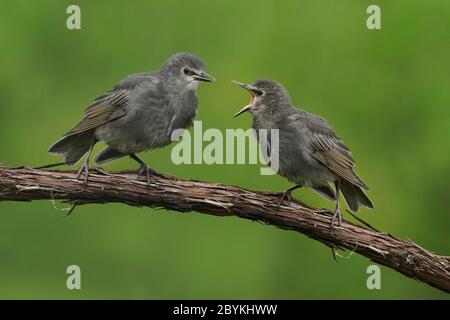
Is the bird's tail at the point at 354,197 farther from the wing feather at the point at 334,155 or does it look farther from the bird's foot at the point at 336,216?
the bird's foot at the point at 336,216

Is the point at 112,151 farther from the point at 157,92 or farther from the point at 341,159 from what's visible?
the point at 341,159

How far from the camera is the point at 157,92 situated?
4.63 meters

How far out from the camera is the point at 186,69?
4.56m

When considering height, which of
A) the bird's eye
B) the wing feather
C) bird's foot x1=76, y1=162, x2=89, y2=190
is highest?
the bird's eye

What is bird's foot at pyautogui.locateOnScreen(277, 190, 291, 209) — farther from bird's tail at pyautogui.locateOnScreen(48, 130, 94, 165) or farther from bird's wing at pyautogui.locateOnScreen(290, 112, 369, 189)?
bird's tail at pyautogui.locateOnScreen(48, 130, 94, 165)

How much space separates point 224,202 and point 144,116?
97 cm

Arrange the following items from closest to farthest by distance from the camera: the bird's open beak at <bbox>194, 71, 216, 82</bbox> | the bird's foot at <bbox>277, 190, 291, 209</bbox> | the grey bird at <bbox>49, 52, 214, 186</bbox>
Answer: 1. the bird's foot at <bbox>277, 190, 291, 209</bbox>
2. the bird's open beak at <bbox>194, 71, 216, 82</bbox>
3. the grey bird at <bbox>49, 52, 214, 186</bbox>

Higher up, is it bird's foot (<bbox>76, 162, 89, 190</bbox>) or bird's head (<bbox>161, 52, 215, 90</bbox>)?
bird's head (<bbox>161, 52, 215, 90</bbox>)

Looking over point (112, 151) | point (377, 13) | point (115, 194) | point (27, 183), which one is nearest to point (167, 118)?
point (112, 151)

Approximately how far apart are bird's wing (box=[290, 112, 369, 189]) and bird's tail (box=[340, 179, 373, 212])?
0.37 ft

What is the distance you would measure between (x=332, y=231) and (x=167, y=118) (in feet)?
4.40

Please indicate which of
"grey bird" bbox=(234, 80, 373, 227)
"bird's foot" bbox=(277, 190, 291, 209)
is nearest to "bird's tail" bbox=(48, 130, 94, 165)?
"grey bird" bbox=(234, 80, 373, 227)

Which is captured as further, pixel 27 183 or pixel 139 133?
pixel 139 133

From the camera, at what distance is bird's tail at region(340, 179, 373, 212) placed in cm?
470
